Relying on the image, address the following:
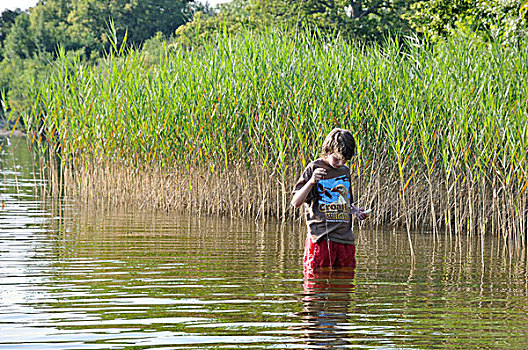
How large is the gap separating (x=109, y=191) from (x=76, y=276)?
5409 mm

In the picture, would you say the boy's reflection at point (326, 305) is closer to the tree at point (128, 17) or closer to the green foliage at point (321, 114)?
the green foliage at point (321, 114)

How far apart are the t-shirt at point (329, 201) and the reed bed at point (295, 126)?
301 cm

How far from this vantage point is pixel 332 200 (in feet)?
15.5

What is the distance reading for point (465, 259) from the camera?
696cm

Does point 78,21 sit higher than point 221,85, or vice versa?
→ point 78,21

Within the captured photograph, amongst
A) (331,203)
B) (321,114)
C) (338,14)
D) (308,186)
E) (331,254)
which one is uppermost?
(338,14)

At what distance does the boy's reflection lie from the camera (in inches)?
147

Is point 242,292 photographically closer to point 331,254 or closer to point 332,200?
point 331,254

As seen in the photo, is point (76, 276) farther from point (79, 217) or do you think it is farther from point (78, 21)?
point (78, 21)

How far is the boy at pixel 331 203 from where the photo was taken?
15.1 ft

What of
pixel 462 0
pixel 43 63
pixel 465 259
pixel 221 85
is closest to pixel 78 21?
pixel 43 63

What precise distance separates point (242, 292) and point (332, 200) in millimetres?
935

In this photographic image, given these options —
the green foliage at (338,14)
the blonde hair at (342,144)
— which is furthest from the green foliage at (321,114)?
the green foliage at (338,14)

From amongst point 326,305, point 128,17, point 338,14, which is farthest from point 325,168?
point 128,17
